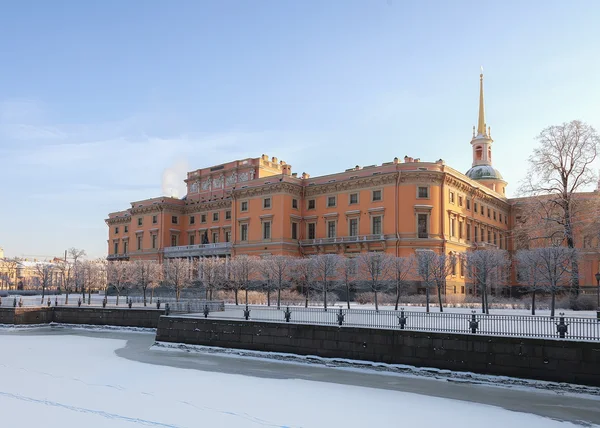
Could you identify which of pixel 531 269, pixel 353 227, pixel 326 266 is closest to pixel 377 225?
pixel 353 227

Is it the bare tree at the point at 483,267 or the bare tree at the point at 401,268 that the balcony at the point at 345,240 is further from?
the bare tree at the point at 483,267

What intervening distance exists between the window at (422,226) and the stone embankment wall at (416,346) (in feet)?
94.4

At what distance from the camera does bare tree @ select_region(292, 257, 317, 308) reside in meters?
44.1

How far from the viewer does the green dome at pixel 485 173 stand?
77.7m

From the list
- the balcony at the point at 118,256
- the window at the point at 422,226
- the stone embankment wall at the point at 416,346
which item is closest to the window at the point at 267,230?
the window at the point at 422,226

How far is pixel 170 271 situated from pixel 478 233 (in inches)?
1275

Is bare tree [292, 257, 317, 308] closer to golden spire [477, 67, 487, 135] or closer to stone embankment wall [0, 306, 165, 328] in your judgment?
stone embankment wall [0, 306, 165, 328]

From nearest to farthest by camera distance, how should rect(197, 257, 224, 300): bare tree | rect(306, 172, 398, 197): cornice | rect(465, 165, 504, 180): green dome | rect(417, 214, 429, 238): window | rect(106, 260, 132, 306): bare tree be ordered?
rect(197, 257, 224, 300): bare tree → rect(417, 214, 429, 238): window → rect(306, 172, 398, 197): cornice → rect(106, 260, 132, 306): bare tree → rect(465, 165, 504, 180): green dome

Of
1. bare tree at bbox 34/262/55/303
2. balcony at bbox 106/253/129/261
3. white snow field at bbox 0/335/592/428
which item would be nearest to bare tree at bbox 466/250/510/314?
white snow field at bbox 0/335/592/428

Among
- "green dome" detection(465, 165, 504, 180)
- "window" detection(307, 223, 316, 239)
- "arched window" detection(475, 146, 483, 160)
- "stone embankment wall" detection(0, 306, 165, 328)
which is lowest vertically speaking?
"stone embankment wall" detection(0, 306, 165, 328)

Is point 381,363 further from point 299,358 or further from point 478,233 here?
point 478,233

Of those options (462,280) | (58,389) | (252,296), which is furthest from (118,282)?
(58,389)

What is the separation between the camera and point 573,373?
17.1m

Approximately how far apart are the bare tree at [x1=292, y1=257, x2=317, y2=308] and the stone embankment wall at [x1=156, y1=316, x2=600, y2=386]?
52.6 feet
